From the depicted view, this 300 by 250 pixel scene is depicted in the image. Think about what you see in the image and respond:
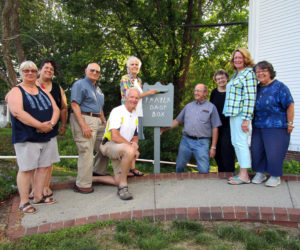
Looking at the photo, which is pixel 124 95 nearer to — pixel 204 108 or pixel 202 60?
pixel 204 108

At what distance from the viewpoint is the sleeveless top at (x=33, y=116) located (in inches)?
127

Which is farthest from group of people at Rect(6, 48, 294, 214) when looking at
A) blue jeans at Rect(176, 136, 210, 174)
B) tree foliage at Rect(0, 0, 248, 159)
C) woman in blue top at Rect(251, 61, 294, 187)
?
tree foliage at Rect(0, 0, 248, 159)

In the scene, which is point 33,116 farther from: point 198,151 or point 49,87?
point 198,151

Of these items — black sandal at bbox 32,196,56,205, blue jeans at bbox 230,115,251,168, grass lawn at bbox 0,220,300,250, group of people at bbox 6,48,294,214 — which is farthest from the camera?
blue jeans at bbox 230,115,251,168

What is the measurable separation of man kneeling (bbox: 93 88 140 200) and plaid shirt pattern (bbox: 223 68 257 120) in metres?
1.40

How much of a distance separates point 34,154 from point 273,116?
3.21 meters

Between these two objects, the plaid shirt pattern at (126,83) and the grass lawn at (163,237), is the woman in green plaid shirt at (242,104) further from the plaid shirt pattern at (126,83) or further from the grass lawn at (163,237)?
the plaid shirt pattern at (126,83)


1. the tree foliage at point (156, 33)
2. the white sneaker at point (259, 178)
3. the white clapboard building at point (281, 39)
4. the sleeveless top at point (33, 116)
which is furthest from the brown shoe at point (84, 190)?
the tree foliage at point (156, 33)

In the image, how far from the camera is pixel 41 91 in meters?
3.52

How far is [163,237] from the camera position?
9.02 feet

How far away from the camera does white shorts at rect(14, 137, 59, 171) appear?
3.24 metres

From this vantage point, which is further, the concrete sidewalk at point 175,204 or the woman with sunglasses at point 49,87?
the woman with sunglasses at point 49,87

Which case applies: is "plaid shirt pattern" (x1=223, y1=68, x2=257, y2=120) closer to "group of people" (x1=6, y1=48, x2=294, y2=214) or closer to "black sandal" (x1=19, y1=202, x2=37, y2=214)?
"group of people" (x1=6, y1=48, x2=294, y2=214)

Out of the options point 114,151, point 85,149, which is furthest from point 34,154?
point 114,151
